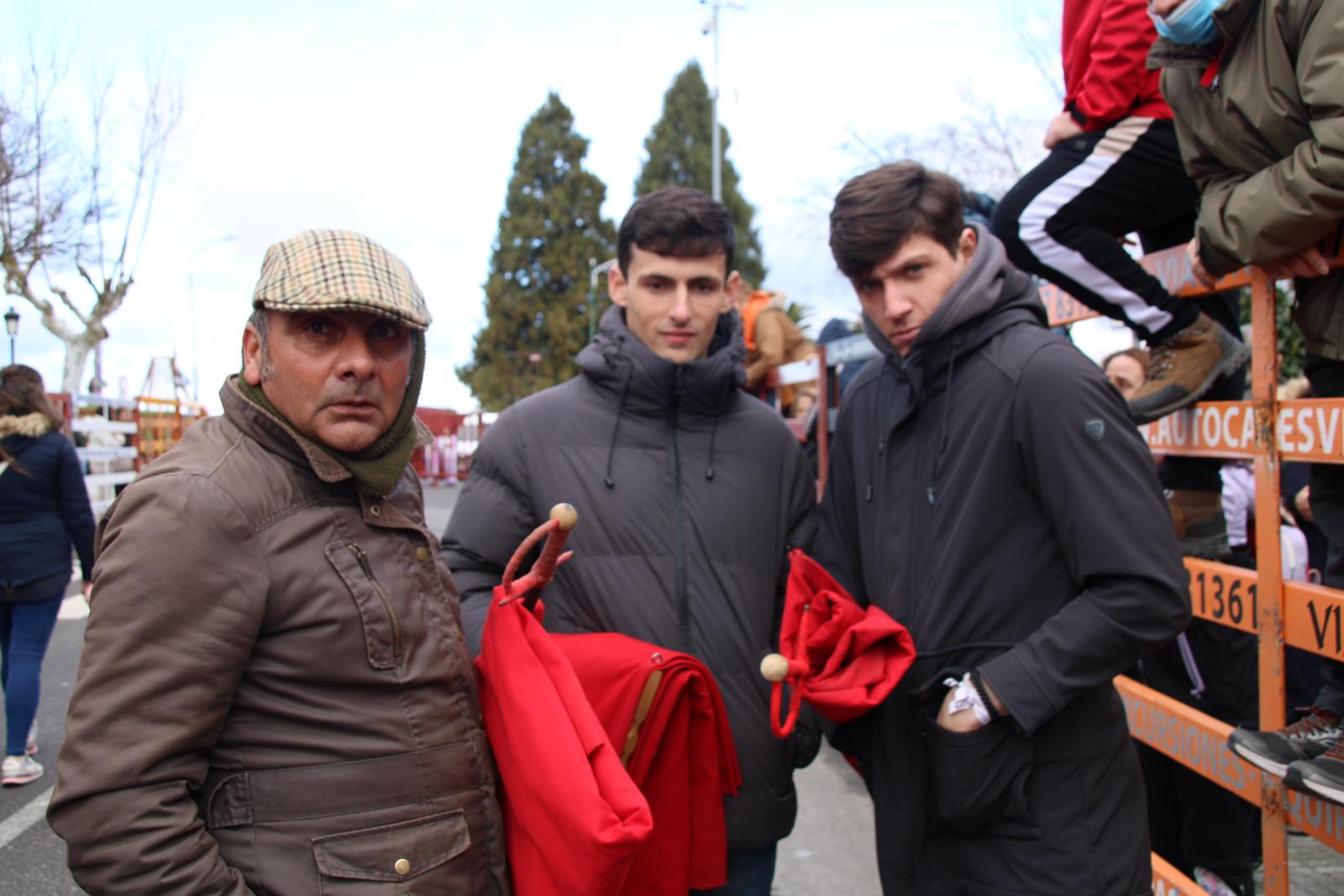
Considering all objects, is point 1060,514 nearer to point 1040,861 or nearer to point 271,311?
point 1040,861

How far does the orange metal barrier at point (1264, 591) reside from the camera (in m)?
2.25

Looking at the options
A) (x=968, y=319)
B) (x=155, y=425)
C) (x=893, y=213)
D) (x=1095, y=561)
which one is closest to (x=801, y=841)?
(x=1095, y=561)

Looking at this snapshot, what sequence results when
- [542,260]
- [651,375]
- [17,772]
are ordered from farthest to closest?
1. [542,260]
2. [17,772]
3. [651,375]

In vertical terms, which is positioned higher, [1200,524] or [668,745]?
[1200,524]

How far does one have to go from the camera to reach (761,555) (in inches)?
94.4

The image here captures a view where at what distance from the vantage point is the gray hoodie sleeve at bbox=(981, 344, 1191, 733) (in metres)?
1.93

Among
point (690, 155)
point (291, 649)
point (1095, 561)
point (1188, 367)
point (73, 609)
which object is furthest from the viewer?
point (690, 155)

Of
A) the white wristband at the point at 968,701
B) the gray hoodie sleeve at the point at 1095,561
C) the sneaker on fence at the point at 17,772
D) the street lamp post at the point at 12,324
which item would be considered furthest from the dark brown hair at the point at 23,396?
the street lamp post at the point at 12,324

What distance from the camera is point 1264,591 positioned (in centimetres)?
247

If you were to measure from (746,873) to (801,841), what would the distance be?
96.8 inches

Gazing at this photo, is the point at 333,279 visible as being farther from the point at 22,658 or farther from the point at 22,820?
the point at 22,658

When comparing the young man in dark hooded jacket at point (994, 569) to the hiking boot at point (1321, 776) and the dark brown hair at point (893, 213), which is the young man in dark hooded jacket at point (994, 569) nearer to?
the dark brown hair at point (893, 213)

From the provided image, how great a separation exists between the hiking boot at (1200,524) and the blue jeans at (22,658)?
5489 millimetres

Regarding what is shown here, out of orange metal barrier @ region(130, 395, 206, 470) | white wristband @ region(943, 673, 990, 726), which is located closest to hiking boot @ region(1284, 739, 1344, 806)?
white wristband @ region(943, 673, 990, 726)
